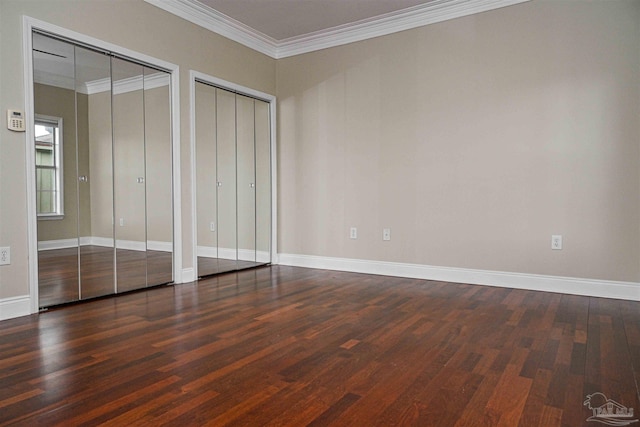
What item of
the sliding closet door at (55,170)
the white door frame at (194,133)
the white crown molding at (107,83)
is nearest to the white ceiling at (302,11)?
the white door frame at (194,133)

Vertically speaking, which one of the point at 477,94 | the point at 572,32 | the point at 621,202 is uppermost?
the point at 572,32

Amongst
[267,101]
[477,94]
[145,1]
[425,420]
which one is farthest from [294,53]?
[425,420]

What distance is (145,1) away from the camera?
151 inches

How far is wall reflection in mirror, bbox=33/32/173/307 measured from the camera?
3215 millimetres

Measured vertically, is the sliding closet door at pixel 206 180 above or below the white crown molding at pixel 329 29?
below

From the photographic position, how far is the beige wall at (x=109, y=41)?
9.66ft

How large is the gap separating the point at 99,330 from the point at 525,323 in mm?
2813

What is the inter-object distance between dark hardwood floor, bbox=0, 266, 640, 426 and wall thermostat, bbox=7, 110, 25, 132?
1.35 meters

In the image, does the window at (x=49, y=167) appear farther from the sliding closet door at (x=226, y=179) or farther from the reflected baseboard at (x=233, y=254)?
the sliding closet door at (x=226, y=179)

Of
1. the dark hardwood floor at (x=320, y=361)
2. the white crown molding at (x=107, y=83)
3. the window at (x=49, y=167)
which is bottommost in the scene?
the dark hardwood floor at (x=320, y=361)

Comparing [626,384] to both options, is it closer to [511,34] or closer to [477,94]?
[477,94]

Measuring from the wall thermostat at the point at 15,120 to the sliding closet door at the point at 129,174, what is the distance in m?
0.76

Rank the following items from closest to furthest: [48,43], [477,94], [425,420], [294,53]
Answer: [425,420], [48,43], [477,94], [294,53]

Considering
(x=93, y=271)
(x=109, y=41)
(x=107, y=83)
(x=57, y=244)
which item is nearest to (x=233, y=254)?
(x=93, y=271)
